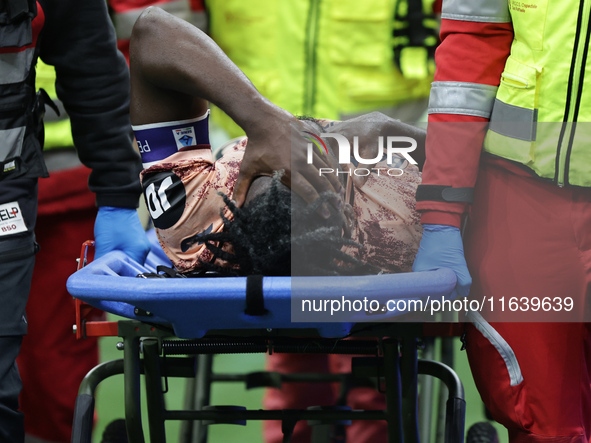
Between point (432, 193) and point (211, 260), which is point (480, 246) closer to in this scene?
point (432, 193)

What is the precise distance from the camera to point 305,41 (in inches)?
102

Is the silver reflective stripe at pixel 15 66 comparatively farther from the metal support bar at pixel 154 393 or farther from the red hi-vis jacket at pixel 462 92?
the red hi-vis jacket at pixel 462 92

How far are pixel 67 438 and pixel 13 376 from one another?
2.98 feet

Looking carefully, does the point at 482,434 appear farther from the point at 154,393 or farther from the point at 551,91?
the point at 551,91

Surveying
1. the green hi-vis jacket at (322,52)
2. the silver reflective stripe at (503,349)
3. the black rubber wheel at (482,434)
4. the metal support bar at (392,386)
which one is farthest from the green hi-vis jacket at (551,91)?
the green hi-vis jacket at (322,52)

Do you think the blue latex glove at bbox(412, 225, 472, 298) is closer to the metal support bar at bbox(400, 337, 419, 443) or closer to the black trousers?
the metal support bar at bbox(400, 337, 419, 443)

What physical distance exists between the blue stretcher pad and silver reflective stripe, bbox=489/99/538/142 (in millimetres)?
279

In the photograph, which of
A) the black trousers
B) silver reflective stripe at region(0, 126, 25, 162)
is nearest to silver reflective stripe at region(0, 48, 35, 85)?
silver reflective stripe at region(0, 126, 25, 162)

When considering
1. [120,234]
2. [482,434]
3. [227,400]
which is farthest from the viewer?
[227,400]

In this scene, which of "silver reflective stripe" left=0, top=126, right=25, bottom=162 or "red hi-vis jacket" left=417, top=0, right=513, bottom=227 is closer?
"red hi-vis jacket" left=417, top=0, right=513, bottom=227

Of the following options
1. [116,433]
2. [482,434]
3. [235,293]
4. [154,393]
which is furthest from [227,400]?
[235,293]

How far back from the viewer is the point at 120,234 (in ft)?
5.63

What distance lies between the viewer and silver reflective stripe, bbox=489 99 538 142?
4.11 ft

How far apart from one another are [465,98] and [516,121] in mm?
111
